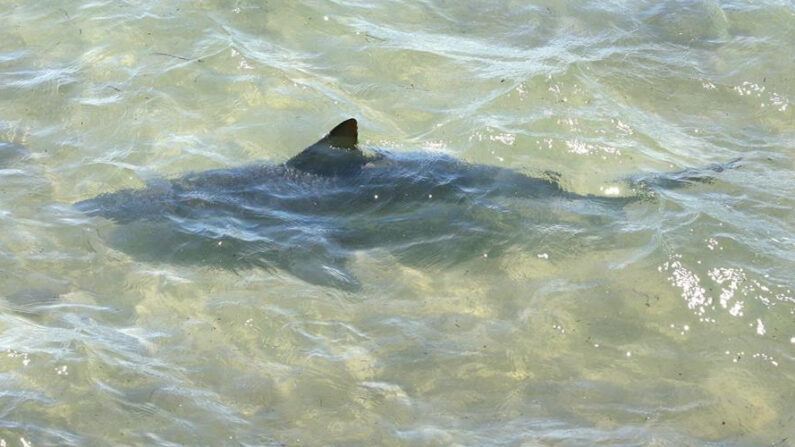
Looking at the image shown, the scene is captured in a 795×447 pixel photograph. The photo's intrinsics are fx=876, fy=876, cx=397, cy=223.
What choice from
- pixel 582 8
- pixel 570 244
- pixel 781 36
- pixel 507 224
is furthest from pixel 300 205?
pixel 781 36

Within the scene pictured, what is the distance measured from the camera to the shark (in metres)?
5.93

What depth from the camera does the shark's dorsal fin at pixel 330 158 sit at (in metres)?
6.36

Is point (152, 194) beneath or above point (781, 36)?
beneath

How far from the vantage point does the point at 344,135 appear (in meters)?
6.29

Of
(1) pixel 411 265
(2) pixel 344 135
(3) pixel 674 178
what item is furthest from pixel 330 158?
(3) pixel 674 178

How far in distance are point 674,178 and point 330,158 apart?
2595 millimetres

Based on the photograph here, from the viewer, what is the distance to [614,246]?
6.00 metres

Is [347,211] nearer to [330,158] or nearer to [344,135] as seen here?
[330,158]

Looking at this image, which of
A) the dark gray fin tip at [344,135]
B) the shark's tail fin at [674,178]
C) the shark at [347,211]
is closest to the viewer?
the shark at [347,211]

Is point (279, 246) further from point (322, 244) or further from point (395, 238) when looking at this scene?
point (395, 238)

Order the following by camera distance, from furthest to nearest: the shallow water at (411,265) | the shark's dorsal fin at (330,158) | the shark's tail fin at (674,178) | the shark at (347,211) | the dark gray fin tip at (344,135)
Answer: the shark's tail fin at (674,178)
the shark's dorsal fin at (330,158)
the dark gray fin tip at (344,135)
the shark at (347,211)
the shallow water at (411,265)

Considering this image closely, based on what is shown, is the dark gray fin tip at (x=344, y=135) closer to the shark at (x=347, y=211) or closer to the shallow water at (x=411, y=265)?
the shark at (x=347, y=211)

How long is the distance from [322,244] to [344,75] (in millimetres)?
2490

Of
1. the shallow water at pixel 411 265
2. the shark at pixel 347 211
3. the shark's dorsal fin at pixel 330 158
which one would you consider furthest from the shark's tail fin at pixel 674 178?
the shark's dorsal fin at pixel 330 158
